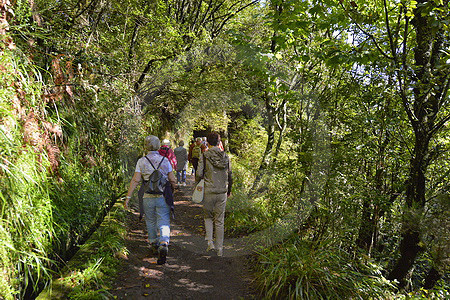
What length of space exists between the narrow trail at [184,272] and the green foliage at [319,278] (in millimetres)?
428

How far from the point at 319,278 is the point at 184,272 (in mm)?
2105

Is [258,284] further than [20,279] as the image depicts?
Yes

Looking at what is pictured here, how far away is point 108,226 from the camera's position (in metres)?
5.44

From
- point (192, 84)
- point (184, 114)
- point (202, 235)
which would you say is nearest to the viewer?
point (202, 235)

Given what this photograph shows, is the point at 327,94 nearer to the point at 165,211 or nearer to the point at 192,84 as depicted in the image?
the point at 165,211

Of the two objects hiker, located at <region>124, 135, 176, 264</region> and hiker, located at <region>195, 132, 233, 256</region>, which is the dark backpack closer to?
hiker, located at <region>124, 135, 176, 264</region>

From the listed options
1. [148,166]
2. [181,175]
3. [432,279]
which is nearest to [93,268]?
[148,166]

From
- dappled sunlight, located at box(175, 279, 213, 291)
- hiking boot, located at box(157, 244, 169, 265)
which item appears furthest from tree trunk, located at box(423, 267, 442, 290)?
hiking boot, located at box(157, 244, 169, 265)

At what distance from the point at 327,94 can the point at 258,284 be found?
349 centimetres

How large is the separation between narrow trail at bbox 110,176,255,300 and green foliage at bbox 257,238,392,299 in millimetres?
428

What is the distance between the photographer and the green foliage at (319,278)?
12.4ft

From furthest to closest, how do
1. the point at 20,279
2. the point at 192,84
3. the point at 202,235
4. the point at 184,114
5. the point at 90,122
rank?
the point at 184,114 < the point at 192,84 < the point at 202,235 < the point at 90,122 < the point at 20,279

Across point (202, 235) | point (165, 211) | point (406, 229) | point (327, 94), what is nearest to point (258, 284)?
point (165, 211)

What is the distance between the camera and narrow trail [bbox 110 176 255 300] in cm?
408
